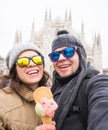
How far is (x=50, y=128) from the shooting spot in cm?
145

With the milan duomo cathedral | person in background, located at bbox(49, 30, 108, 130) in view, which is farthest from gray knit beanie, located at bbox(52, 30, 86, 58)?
the milan duomo cathedral

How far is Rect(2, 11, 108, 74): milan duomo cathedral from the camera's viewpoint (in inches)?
1089

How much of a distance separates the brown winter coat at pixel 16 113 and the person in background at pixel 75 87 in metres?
0.21

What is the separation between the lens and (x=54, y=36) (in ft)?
92.3

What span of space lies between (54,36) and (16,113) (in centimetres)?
2661

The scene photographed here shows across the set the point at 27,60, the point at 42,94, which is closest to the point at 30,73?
the point at 27,60

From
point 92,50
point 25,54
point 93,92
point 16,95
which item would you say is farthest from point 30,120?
point 92,50

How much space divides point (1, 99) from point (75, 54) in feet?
1.91

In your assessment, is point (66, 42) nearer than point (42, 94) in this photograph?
No

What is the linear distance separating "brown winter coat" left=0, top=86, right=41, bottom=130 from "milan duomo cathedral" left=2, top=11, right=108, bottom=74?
83.4ft

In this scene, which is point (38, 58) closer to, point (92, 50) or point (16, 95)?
point (16, 95)

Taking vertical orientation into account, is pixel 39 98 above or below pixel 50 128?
above

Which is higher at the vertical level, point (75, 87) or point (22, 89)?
point (75, 87)

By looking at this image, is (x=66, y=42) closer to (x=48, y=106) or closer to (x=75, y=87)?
(x=75, y=87)
